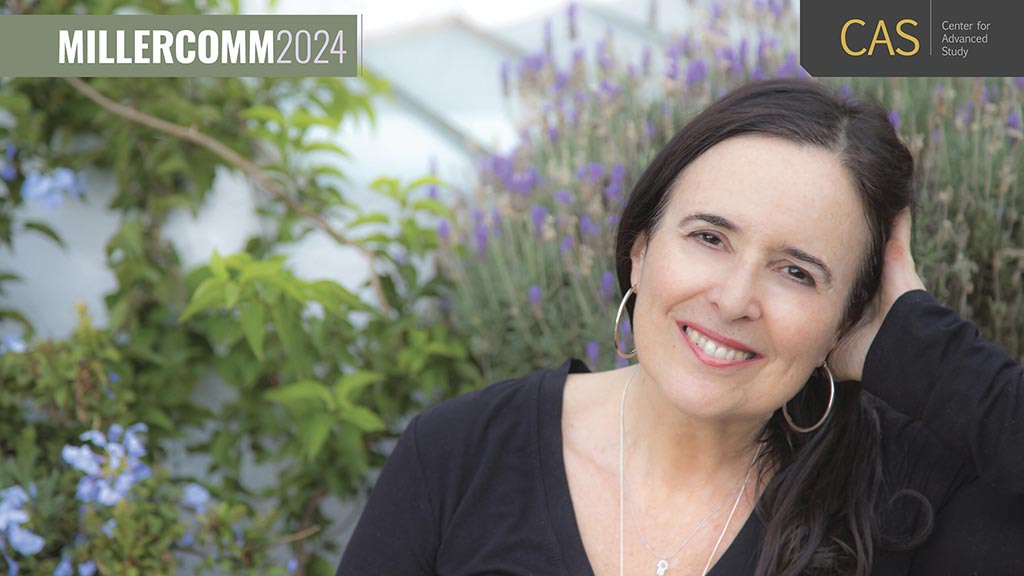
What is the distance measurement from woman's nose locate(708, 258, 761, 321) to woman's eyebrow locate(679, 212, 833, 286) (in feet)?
0.16

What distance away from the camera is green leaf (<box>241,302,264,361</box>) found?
2.36 m

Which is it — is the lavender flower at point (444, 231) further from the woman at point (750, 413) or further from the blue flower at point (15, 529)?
the blue flower at point (15, 529)

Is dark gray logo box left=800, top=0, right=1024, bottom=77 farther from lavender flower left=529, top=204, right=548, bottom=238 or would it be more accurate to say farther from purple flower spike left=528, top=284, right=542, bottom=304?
purple flower spike left=528, top=284, right=542, bottom=304

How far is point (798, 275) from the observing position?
163 centimetres

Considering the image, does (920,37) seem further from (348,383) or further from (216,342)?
(216,342)

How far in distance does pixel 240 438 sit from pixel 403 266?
0.57m

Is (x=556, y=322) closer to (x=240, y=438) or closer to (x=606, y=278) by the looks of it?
(x=606, y=278)

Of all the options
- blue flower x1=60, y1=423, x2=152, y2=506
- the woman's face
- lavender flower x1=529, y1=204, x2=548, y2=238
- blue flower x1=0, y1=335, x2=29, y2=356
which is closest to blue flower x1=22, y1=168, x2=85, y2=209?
blue flower x1=0, y1=335, x2=29, y2=356

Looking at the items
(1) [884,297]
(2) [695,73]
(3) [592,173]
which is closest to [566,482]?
(1) [884,297]

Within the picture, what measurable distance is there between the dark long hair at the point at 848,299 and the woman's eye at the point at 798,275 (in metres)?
0.10

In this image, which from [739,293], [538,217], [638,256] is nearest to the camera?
[739,293]

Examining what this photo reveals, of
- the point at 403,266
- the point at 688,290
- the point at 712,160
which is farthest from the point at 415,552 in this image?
the point at 403,266

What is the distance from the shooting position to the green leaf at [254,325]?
2355mm

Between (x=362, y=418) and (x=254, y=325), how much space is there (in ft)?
1.00
